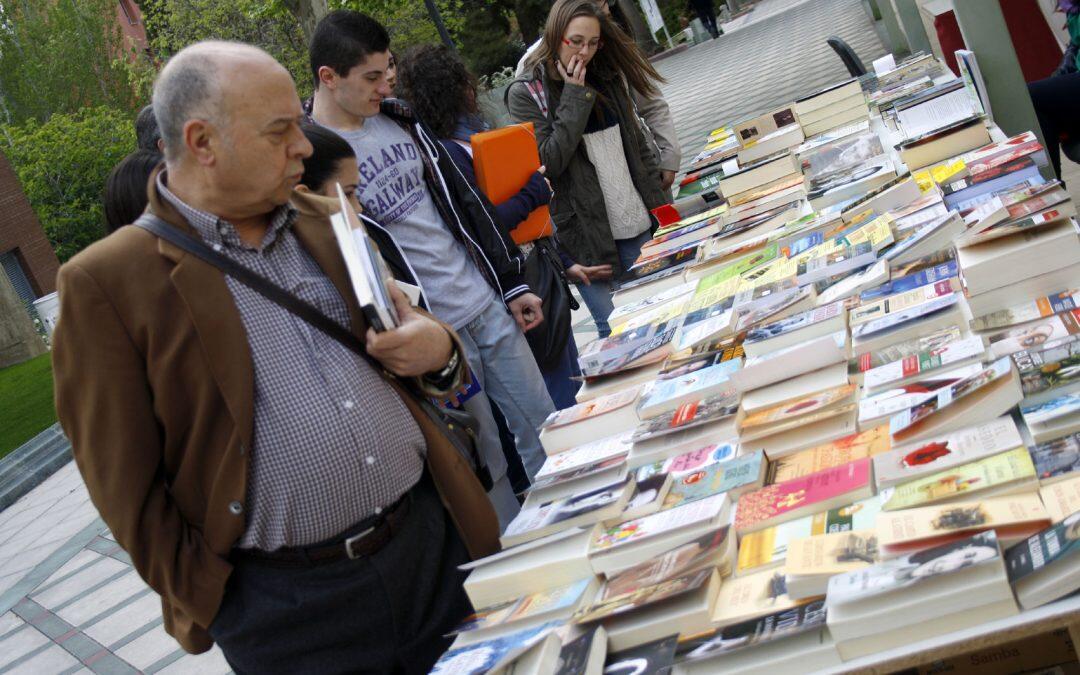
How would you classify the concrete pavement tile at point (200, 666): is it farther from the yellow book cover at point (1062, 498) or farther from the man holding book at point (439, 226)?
the yellow book cover at point (1062, 498)

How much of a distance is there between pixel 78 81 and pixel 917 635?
40.3m

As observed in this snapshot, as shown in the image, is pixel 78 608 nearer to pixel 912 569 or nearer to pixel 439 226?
pixel 439 226

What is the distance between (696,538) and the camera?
2.05 m

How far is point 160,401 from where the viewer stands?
201cm

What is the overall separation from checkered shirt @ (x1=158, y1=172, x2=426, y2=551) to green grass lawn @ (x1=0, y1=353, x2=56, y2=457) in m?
10.2

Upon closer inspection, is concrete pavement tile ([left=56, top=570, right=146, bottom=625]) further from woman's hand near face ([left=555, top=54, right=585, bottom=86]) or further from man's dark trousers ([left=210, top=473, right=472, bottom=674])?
man's dark trousers ([left=210, top=473, right=472, bottom=674])

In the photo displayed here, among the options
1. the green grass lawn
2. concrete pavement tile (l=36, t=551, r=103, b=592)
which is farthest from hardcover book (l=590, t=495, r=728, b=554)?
the green grass lawn

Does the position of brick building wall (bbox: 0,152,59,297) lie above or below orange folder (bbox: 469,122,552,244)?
above

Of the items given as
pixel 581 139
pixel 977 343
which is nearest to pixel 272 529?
pixel 977 343

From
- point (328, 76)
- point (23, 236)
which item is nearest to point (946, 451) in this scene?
point (328, 76)

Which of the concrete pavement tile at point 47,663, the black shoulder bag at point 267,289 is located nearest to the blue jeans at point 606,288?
the black shoulder bag at point 267,289

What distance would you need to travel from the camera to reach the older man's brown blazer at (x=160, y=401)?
6.47ft

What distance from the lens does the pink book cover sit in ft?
6.66

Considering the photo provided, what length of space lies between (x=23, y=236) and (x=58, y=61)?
13.8 meters
